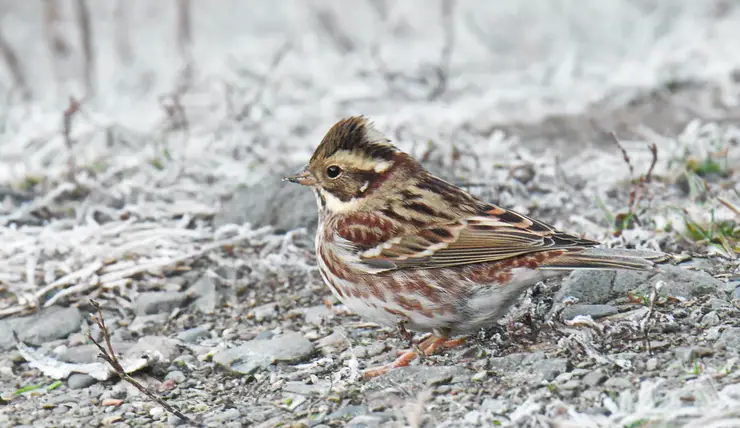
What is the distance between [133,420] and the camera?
15.9 feet

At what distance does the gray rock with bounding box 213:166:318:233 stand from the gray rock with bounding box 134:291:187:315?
0.90m

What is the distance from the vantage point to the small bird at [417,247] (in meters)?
5.06

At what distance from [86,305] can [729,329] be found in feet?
11.9

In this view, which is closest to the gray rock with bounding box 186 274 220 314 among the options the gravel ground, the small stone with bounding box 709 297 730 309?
the gravel ground

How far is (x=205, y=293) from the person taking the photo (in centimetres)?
641

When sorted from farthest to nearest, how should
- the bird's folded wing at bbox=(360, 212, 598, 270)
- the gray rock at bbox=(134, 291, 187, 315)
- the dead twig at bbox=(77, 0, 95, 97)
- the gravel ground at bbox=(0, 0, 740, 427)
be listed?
the dead twig at bbox=(77, 0, 95, 97) < the gray rock at bbox=(134, 291, 187, 315) < the bird's folded wing at bbox=(360, 212, 598, 270) < the gravel ground at bbox=(0, 0, 740, 427)

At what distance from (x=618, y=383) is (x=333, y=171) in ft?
6.87

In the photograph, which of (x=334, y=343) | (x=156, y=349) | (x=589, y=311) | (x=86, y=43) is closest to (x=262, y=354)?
(x=334, y=343)

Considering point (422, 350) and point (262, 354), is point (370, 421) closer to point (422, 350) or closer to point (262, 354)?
point (422, 350)

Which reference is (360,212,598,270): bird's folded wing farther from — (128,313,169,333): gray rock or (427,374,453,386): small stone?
(128,313,169,333): gray rock

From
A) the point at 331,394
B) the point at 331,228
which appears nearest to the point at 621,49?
the point at 331,228

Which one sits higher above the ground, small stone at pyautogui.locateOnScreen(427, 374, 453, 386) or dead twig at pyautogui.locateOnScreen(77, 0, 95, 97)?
dead twig at pyautogui.locateOnScreen(77, 0, 95, 97)

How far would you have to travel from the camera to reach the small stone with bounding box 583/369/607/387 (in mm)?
4367

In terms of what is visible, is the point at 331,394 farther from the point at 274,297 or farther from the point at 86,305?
the point at 86,305
